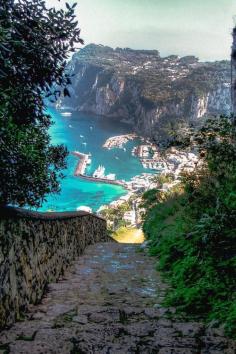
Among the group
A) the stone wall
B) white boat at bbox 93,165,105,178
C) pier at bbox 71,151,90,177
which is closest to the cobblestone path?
the stone wall

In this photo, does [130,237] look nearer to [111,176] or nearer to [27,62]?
[27,62]

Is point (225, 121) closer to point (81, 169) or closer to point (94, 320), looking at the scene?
point (94, 320)

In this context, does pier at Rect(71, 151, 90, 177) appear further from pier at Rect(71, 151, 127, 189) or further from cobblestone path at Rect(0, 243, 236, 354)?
cobblestone path at Rect(0, 243, 236, 354)

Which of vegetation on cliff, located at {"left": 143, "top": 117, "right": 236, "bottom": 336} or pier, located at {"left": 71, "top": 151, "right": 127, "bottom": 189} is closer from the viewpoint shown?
vegetation on cliff, located at {"left": 143, "top": 117, "right": 236, "bottom": 336}

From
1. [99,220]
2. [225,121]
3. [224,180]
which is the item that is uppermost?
[225,121]

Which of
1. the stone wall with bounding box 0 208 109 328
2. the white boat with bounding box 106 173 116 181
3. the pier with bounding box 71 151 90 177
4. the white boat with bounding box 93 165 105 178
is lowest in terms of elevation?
the stone wall with bounding box 0 208 109 328

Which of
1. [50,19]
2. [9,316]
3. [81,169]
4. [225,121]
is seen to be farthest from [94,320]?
[81,169]

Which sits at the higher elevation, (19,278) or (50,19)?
(50,19)
